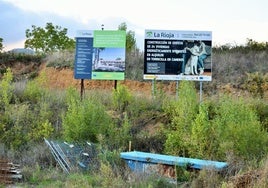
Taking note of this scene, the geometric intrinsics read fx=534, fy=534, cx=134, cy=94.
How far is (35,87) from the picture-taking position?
2188 centimetres

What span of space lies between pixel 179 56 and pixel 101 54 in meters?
3.52

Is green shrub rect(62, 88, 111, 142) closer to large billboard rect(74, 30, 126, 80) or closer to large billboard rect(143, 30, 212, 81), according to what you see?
large billboard rect(74, 30, 126, 80)

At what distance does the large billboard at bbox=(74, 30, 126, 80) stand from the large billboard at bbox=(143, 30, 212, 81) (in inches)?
48.3

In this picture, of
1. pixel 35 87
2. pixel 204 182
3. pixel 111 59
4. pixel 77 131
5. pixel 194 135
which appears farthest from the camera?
pixel 111 59

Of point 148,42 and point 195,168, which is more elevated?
point 148,42

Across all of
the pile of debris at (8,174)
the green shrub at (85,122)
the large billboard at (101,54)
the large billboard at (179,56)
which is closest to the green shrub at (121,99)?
the green shrub at (85,122)

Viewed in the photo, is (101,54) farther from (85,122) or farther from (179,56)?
(85,122)

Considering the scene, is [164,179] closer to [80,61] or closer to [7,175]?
[7,175]

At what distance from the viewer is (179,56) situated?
24031 millimetres

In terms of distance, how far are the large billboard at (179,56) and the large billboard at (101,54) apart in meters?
1.23

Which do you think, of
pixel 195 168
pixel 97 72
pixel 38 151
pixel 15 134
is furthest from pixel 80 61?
pixel 195 168

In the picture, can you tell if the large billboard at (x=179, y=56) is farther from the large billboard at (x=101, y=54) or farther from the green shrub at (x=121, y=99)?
the green shrub at (x=121, y=99)

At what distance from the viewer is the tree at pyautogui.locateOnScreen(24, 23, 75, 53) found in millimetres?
56219

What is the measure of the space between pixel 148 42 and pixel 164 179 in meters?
13.3
